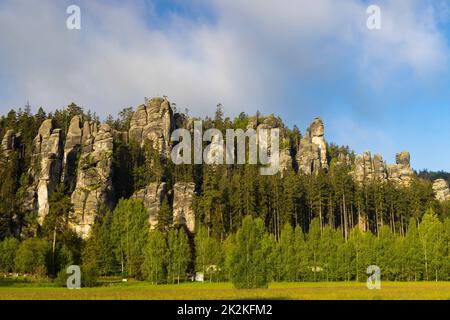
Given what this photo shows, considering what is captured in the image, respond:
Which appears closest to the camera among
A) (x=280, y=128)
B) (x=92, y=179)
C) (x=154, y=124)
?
(x=92, y=179)

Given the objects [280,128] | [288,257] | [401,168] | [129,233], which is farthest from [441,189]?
[129,233]

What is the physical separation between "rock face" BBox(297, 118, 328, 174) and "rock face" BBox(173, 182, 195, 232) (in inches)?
1886

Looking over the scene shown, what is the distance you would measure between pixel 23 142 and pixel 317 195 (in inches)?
3090

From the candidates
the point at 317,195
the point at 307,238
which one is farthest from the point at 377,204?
the point at 307,238

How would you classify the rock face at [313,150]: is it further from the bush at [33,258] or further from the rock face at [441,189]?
the bush at [33,258]

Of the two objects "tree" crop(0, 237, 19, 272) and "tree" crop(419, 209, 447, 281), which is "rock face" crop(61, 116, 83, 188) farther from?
"tree" crop(419, 209, 447, 281)

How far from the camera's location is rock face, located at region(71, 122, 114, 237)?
368ft

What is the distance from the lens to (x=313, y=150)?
169 metres

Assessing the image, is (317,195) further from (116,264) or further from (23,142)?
(23,142)

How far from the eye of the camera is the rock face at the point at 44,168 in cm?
11769

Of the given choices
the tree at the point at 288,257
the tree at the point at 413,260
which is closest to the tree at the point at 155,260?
the tree at the point at 288,257

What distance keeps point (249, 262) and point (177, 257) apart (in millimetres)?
26718

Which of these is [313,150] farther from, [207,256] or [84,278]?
[84,278]

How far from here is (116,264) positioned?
89.4 metres
